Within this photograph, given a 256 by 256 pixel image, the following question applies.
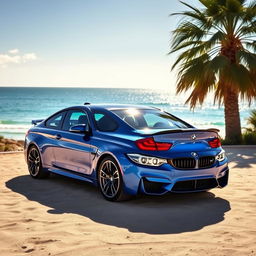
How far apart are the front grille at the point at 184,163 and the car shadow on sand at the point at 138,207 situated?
2.01 ft

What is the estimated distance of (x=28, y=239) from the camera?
527 centimetres

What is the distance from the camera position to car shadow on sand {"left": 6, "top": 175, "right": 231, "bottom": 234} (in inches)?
233

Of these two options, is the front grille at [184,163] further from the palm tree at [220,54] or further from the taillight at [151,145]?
the palm tree at [220,54]

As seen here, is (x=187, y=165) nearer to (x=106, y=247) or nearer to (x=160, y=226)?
(x=160, y=226)

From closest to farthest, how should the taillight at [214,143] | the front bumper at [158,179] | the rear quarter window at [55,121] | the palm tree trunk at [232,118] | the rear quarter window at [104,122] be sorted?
the front bumper at [158,179], the taillight at [214,143], the rear quarter window at [104,122], the rear quarter window at [55,121], the palm tree trunk at [232,118]

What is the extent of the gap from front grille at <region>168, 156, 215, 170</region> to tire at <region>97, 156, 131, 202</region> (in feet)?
2.78

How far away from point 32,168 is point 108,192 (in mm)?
2790

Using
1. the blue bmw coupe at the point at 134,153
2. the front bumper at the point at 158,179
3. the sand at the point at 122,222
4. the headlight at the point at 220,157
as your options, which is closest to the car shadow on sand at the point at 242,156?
the sand at the point at 122,222

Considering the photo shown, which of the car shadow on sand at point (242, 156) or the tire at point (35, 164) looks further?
the car shadow on sand at point (242, 156)

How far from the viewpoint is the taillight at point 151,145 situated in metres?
6.75

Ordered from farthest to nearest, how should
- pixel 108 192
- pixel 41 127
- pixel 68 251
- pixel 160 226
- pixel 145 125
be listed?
pixel 41 127 < pixel 145 125 < pixel 108 192 < pixel 160 226 < pixel 68 251

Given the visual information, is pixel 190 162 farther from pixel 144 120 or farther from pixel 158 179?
pixel 144 120

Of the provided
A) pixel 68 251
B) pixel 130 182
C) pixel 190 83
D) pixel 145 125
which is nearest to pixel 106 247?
pixel 68 251

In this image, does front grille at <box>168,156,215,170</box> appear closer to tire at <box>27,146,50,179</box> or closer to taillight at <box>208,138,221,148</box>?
taillight at <box>208,138,221,148</box>
